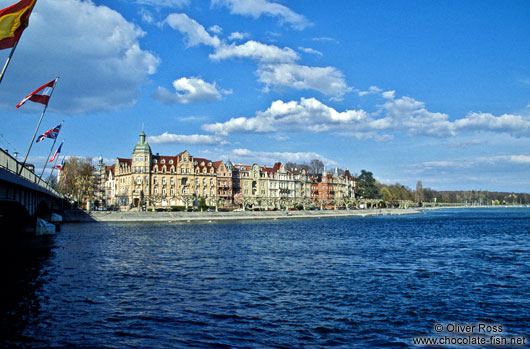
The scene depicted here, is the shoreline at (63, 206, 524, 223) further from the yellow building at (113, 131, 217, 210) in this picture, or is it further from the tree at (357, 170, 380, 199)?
the tree at (357, 170, 380, 199)

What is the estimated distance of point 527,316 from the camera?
16656mm

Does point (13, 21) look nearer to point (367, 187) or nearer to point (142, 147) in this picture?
point (142, 147)

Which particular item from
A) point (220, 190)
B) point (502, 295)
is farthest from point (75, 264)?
point (220, 190)

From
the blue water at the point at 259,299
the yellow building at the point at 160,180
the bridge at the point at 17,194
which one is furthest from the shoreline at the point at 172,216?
the blue water at the point at 259,299

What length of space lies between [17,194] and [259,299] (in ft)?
76.2

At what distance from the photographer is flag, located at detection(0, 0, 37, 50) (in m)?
18.8

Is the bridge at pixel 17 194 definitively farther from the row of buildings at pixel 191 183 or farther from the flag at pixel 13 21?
the row of buildings at pixel 191 183

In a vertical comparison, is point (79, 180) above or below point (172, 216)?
above

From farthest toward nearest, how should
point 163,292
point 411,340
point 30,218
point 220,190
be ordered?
point 220,190 → point 30,218 → point 163,292 → point 411,340

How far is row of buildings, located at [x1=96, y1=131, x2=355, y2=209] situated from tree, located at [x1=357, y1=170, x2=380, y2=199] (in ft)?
73.0

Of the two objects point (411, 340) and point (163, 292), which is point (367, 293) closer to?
point (411, 340)

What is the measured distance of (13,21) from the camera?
19109 millimetres

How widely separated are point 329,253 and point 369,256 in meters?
3.36

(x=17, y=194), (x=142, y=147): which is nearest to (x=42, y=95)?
(x=17, y=194)
